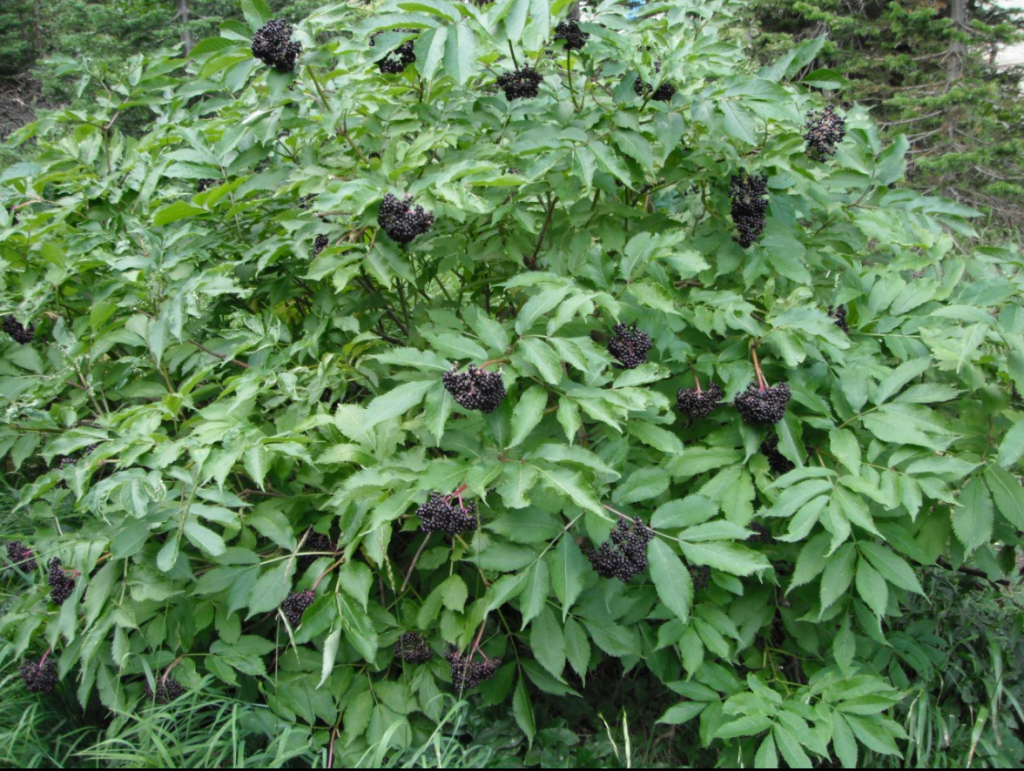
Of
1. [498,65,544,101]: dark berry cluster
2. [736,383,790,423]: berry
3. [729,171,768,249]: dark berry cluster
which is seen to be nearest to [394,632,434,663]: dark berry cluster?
[736,383,790,423]: berry

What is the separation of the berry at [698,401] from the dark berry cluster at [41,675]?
2.32m

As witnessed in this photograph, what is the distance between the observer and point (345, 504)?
2.40 metres

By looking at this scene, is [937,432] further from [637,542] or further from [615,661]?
[615,661]

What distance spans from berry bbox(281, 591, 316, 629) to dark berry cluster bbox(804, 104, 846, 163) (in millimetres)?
2184

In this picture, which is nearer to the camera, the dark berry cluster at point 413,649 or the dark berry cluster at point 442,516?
the dark berry cluster at point 442,516

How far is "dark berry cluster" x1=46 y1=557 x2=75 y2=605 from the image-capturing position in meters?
2.55

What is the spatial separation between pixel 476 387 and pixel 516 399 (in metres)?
0.35

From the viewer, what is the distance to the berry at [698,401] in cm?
251

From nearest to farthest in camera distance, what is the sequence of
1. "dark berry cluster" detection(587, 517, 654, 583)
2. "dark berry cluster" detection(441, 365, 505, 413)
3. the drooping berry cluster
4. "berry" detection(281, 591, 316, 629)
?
"dark berry cluster" detection(441, 365, 505, 413)
"dark berry cluster" detection(587, 517, 654, 583)
"berry" detection(281, 591, 316, 629)
the drooping berry cluster

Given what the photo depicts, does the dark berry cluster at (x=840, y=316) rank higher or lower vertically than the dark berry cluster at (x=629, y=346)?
lower

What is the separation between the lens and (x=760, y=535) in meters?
2.60

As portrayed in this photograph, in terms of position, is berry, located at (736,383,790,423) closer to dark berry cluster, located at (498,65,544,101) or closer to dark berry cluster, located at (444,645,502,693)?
dark berry cluster, located at (444,645,502,693)

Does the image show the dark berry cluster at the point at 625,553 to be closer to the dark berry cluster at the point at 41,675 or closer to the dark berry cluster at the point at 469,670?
the dark berry cluster at the point at 469,670

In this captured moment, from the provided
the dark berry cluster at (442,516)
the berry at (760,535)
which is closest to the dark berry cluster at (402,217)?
the dark berry cluster at (442,516)
